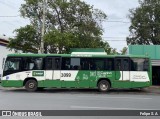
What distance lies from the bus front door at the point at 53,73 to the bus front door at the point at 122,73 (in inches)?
172

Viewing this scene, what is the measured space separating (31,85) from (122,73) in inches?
273

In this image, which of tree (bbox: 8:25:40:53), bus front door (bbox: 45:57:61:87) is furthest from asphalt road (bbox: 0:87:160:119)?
tree (bbox: 8:25:40:53)

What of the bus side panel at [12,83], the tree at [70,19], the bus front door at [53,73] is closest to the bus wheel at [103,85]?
the bus front door at [53,73]

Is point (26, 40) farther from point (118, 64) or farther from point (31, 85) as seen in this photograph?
point (118, 64)

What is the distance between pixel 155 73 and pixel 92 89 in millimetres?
9272

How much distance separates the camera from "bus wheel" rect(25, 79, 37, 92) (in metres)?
25.4

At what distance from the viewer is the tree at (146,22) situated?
5725 centimetres

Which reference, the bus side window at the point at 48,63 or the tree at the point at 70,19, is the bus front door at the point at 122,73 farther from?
the tree at the point at 70,19

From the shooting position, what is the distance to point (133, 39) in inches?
2338

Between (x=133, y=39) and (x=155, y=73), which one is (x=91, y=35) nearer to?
(x=155, y=73)

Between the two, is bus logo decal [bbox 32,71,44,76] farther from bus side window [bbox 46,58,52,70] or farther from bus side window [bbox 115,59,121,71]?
bus side window [bbox 115,59,121,71]

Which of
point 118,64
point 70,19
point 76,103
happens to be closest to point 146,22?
point 70,19

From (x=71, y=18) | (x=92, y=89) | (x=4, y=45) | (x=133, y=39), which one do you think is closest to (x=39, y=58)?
(x=92, y=89)

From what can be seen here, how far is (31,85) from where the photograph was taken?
25406 mm
